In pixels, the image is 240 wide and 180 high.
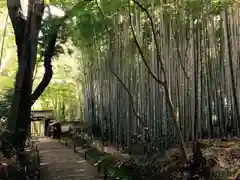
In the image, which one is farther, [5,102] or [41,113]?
[41,113]

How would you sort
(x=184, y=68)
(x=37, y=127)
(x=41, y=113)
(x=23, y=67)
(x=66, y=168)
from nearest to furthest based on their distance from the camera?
(x=184, y=68)
(x=23, y=67)
(x=66, y=168)
(x=41, y=113)
(x=37, y=127)

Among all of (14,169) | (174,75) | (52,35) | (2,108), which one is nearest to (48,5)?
(52,35)

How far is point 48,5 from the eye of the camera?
310 inches

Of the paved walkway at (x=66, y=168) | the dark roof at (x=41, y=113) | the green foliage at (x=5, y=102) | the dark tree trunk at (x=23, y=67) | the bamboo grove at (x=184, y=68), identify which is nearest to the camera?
the bamboo grove at (x=184, y=68)

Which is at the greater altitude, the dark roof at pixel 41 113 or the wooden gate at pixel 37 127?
the dark roof at pixel 41 113

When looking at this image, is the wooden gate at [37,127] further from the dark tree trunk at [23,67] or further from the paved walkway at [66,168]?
the dark tree trunk at [23,67]

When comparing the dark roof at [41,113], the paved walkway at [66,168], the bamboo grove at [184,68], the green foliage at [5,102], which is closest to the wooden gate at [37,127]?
the dark roof at [41,113]

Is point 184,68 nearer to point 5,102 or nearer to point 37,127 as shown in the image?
point 5,102

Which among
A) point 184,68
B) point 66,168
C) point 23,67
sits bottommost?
point 66,168

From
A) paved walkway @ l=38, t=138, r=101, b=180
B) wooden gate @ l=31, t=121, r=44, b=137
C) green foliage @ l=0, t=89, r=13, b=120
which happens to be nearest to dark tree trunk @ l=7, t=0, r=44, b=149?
paved walkway @ l=38, t=138, r=101, b=180

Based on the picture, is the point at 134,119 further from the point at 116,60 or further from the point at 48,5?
the point at 48,5

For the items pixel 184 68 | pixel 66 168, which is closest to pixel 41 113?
pixel 66 168

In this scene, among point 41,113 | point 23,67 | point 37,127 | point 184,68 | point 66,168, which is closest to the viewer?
point 184,68

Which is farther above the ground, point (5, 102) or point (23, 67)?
point (23, 67)
